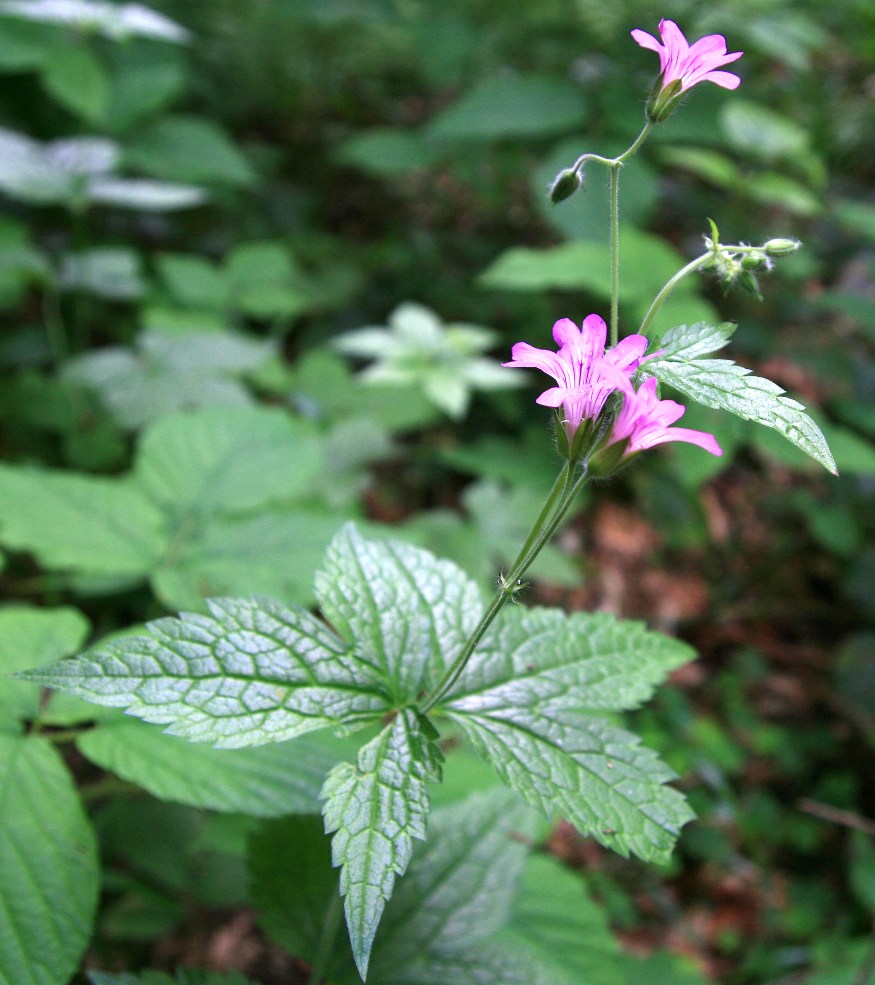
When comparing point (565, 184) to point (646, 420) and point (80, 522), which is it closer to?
point (646, 420)

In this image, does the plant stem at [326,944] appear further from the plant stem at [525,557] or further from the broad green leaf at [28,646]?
the broad green leaf at [28,646]

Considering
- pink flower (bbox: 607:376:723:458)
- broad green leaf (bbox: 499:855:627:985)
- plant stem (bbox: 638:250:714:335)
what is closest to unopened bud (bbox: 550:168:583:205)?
plant stem (bbox: 638:250:714:335)

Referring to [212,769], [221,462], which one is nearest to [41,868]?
[212,769]

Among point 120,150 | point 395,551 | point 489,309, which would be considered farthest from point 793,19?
point 395,551

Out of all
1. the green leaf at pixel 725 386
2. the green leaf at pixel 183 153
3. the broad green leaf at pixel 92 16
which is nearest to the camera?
the green leaf at pixel 725 386

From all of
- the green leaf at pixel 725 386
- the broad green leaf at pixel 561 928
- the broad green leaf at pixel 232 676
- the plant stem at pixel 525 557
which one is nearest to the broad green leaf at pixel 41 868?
the broad green leaf at pixel 232 676

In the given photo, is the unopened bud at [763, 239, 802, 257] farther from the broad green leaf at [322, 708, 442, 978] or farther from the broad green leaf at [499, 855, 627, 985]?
the broad green leaf at [499, 855, 627, 985]

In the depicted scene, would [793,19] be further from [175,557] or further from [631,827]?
[631,827]
